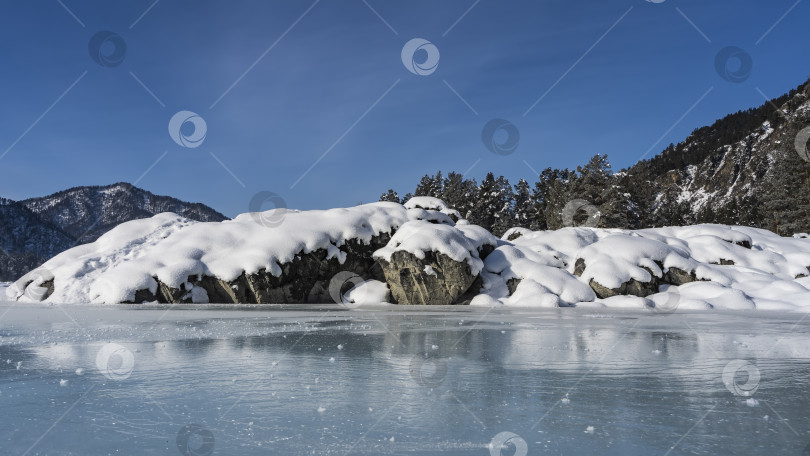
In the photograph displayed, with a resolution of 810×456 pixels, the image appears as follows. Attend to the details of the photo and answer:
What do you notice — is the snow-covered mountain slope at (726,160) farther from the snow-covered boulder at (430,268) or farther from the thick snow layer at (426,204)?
the snow-covered boulder at (430,268)

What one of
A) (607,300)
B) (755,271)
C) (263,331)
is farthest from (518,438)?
(755,271)

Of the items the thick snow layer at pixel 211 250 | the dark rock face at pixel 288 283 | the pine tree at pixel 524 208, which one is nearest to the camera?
the dark rock face at pixel 288 283

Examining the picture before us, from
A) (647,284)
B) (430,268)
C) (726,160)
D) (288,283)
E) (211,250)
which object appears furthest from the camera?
(726,160)

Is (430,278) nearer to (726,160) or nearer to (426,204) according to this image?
(426,204)

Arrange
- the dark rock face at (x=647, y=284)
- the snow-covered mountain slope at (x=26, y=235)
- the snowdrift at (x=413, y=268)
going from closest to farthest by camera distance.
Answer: the dark rock face at (x=647, y=284) → the snowdrift at (x=413, y=268) → the snow-covered mountain slope at (x=26, y=235)

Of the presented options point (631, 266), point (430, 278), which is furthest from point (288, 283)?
point (631, 266)

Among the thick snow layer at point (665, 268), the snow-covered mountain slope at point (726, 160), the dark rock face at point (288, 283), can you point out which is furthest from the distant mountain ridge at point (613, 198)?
the dark rock face at point (288, 283)

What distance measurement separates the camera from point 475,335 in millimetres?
13273

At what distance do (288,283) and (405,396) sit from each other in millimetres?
30438

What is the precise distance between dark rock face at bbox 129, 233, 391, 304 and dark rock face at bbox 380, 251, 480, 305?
3.87 m

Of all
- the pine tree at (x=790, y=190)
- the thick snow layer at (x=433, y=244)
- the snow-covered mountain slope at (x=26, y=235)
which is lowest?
the thick snow layer at (x=433, y=244)

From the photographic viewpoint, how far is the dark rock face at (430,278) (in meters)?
32.6

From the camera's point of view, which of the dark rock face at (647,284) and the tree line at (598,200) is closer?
the dark rock face at (647,284)

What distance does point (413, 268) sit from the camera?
3269 centimetres
